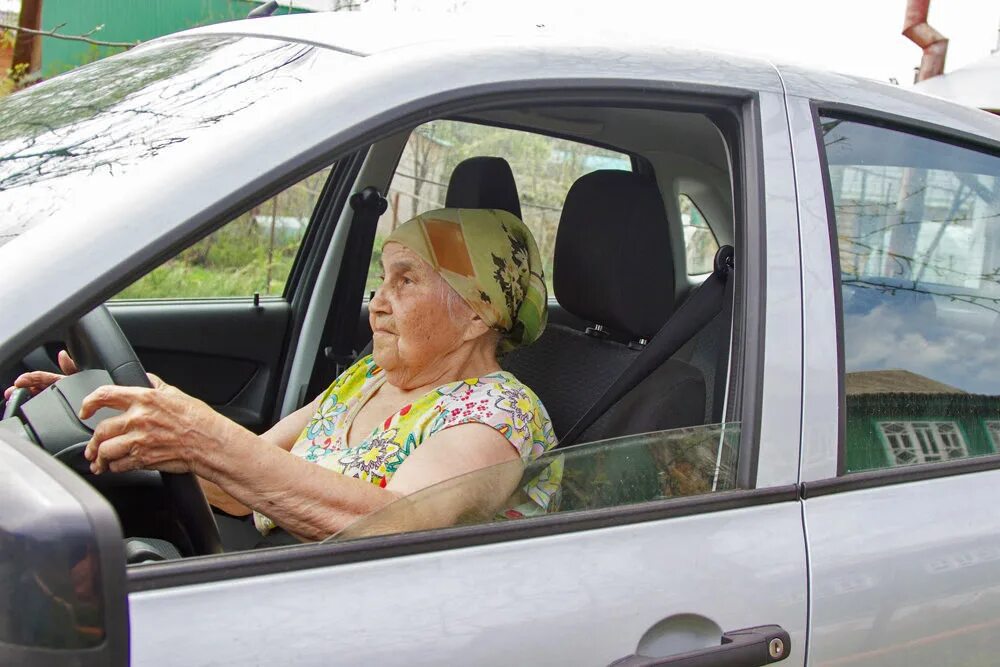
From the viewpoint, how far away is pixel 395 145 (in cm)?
307

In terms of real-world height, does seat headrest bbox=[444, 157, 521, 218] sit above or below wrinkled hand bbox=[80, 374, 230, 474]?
above

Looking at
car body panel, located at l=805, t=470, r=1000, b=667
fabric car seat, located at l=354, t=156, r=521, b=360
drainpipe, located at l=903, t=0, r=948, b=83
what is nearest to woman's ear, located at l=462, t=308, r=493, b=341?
fabric car seat, located at l=354, t=156, r=521, b=360

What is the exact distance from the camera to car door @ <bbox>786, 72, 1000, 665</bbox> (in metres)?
1.52

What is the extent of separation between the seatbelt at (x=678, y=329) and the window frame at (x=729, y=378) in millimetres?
567

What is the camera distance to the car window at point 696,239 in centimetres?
304

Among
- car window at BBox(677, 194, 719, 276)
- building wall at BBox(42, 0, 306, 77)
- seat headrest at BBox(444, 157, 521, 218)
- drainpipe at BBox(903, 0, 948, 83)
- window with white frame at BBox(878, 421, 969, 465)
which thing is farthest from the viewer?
drainpipe at BBox(903, 0, 948, 83)

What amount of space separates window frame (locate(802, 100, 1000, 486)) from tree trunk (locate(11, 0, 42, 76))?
17.9 ft

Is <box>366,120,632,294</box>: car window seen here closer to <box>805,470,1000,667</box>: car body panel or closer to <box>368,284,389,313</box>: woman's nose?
<box>368,284,389,313</box>: woman's nose

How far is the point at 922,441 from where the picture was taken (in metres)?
1.75

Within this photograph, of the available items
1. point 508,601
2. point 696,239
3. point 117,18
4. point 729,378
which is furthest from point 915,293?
point 117,18

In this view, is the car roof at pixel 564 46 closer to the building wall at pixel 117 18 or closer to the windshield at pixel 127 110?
the windshield at pixel 127 110

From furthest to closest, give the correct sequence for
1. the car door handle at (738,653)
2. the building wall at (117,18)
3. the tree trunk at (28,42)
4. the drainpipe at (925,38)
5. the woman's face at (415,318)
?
the drainpipe at (925,38)
the building wall at (117,18)
the tree trunk at (28,42)
the woman's face at (415,318)
the car door handle at (738,653)

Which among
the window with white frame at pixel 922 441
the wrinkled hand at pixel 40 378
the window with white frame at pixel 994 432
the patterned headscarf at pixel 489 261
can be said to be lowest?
the window with white frame at pixel 994 432

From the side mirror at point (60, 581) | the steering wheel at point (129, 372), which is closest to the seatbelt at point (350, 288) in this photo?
the steering wheel at point (129, 372)
